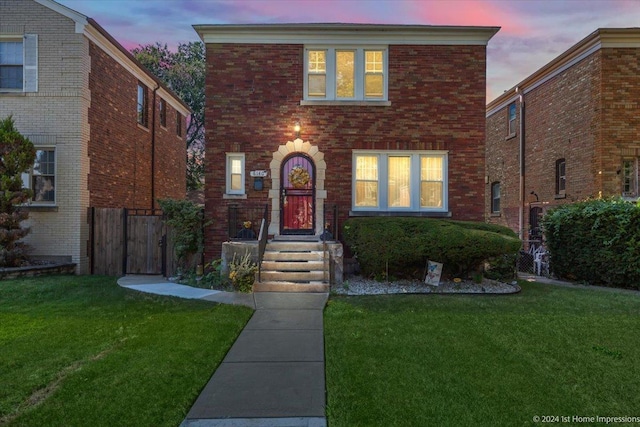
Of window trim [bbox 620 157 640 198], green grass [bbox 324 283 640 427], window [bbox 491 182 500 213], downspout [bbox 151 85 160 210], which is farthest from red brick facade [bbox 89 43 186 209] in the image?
window trim [bbox 620 157 640 198]

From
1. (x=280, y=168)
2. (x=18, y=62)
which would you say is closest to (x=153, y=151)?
(x=18, y=62)

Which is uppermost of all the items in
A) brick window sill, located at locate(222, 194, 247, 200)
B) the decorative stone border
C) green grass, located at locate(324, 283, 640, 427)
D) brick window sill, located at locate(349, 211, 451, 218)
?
brick window sill, located at locate(222, 194, 247, 200)

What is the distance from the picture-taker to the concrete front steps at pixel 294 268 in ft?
27.4

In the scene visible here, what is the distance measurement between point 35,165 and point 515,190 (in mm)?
18124

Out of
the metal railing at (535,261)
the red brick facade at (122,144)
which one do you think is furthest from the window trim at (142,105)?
the metal railing at (535,261)

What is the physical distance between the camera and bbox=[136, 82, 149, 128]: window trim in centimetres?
1474

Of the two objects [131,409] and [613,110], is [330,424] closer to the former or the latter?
[131,409]

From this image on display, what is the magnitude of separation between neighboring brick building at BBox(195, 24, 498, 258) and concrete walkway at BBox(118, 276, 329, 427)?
15.5 ft

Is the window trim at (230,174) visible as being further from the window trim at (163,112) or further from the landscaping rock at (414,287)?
the window trim at (163,112)

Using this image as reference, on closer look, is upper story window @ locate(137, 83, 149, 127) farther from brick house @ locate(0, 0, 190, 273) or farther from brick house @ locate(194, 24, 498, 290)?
brick house @ locate(194, 24, 498, 290)

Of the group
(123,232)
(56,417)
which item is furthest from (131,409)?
(123,232)

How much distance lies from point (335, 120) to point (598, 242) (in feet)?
25.1

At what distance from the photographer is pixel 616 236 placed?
9789 millimetres

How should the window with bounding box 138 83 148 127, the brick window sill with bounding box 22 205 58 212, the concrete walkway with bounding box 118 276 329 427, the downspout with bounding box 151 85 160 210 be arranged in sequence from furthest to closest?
the downspout with bounding box 151 85 160 210 → the window with bounding box 138 83 148 127 → the brick window sill with bounding box 22 205 58 212 → the concrete walkway with bounding box 118 276 329 427
